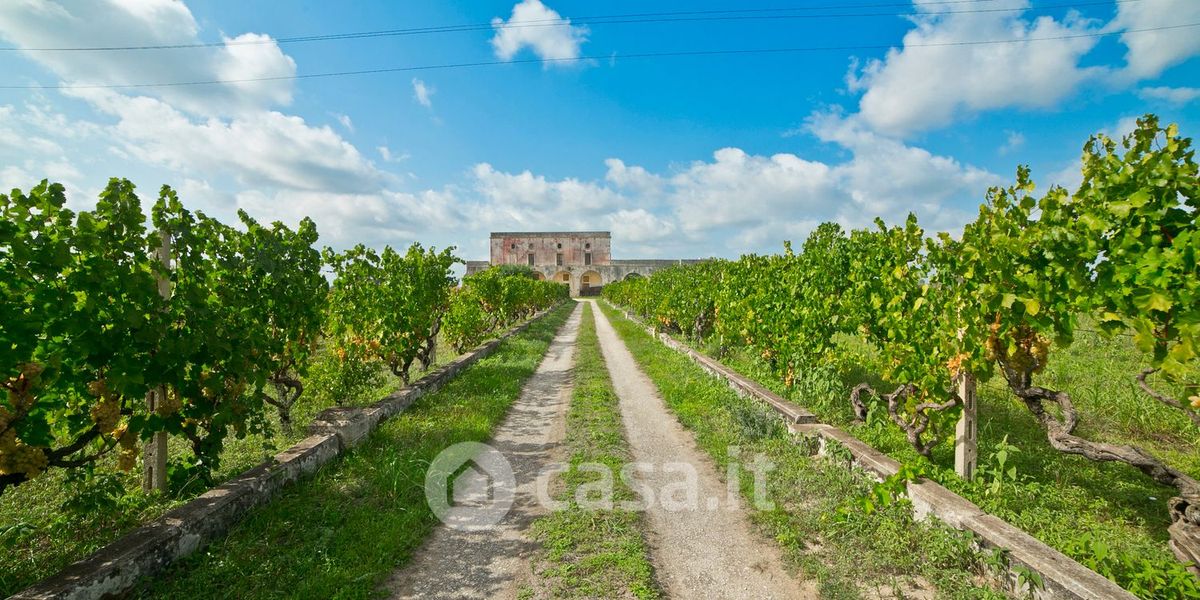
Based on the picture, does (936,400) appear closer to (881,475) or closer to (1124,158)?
(881,475)

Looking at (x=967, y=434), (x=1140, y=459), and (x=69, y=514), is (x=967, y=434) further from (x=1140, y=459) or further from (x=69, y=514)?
(x=69, y=514)

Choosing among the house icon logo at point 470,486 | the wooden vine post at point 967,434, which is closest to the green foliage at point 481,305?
the house icon logo at point 470,486

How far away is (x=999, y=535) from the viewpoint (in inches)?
119

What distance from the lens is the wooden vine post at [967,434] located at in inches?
A: 166

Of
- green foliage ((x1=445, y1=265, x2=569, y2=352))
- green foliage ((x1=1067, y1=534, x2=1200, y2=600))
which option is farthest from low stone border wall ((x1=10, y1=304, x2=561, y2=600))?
green foliage ((x1=445, y1=265, x2=569, y2=352))

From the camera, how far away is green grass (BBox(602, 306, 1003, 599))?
3.09 metres

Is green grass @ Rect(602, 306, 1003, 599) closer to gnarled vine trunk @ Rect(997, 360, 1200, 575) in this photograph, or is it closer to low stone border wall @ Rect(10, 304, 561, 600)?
gnarled vine trunk @ Rect(997, 360, 1200, 575)

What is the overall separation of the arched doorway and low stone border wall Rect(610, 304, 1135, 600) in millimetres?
55321

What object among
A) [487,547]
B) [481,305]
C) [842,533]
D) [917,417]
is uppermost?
[481,305]

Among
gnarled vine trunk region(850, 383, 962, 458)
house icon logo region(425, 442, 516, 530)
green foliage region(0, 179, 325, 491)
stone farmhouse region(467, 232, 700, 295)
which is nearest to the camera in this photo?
green foliage region(0, 179, 325, 491)

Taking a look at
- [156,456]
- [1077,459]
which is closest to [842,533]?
[1077,459]

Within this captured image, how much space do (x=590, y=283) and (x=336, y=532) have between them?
190 ft

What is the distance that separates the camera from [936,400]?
14.8 feet

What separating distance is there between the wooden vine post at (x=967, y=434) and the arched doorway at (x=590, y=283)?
5626 cm
